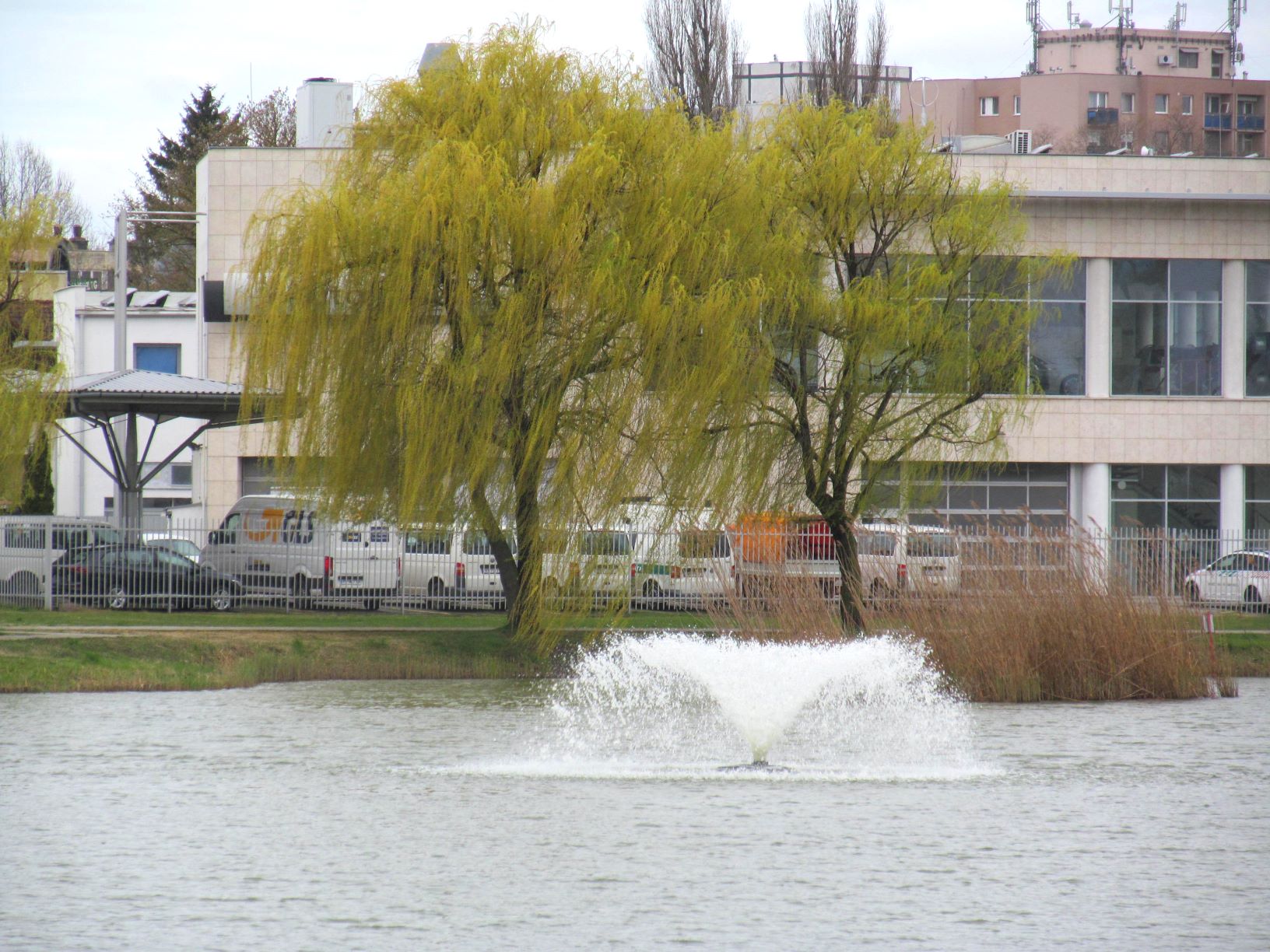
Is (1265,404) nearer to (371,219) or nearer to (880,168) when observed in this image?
(880,168)

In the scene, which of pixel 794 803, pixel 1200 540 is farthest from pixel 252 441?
pixel 794 803

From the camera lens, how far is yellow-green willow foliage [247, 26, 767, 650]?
28.6m

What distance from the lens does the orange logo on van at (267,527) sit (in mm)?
36094

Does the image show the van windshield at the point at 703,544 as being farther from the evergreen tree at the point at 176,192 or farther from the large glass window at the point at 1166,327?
the evergreen tree at the point at 176,192

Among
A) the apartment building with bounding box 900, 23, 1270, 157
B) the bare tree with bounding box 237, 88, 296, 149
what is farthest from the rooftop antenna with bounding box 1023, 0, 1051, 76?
the bare tree with bounding box 237, 88, 296, 149

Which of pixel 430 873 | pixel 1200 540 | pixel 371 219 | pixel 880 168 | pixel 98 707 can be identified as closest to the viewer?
pixel 430 873

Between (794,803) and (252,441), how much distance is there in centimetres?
3747

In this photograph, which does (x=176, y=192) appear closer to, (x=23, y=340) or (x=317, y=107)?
(x=317, y=107)

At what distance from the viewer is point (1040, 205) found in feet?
172

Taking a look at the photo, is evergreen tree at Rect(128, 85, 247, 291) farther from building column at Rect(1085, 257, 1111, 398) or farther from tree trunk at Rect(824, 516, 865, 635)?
tree trunk at Rect(824, 516, 865, 635)

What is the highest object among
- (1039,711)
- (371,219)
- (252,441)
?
(371,219)

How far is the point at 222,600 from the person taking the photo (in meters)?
35.8

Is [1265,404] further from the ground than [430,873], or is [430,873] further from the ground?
[1265,404]

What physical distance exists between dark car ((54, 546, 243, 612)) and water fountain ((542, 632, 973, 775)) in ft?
37.8
